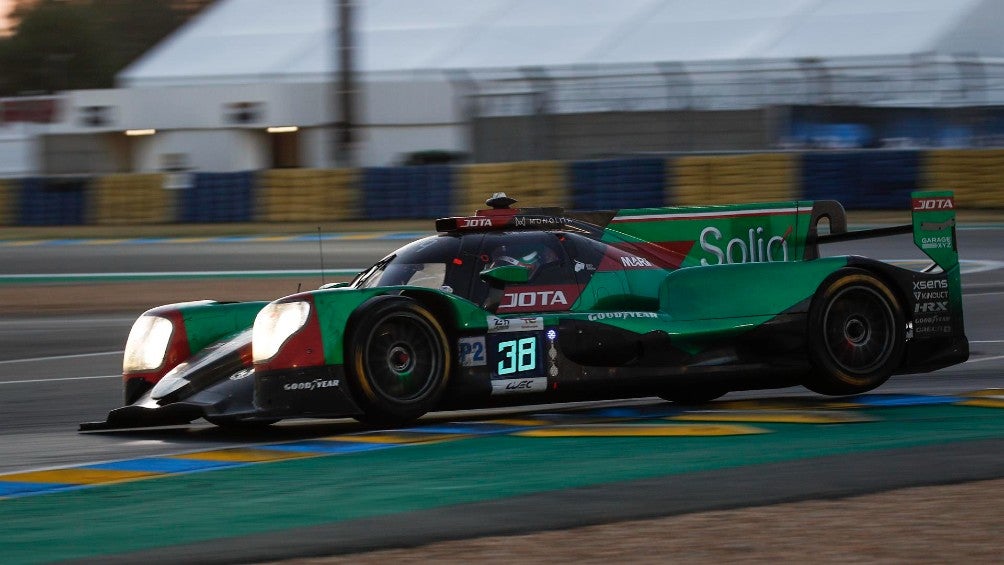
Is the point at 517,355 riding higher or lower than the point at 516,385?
higher

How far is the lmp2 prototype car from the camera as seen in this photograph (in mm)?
7293

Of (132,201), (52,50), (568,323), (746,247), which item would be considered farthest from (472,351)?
(52,50)

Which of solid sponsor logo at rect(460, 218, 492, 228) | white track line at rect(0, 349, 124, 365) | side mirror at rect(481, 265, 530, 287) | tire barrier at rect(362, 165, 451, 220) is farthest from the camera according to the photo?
tire barrier at rect(362, 165, 451, 220)

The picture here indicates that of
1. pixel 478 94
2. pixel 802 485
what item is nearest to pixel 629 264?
pixel 802 485

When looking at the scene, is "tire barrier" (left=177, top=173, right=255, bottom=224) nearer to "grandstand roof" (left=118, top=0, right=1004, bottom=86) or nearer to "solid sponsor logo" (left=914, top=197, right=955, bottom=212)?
"grandstand roof" (left=118, top=0, right=1004, bottom=86)

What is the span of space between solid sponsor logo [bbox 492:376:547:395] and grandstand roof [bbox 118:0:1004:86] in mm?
19922

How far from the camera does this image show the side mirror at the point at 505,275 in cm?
768

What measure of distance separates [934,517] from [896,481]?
2.14 ft

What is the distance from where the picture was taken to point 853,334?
8461 mm

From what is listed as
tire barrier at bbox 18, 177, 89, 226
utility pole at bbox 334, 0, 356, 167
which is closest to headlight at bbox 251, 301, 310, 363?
utility pole at bbox 334, 0, 356, 167

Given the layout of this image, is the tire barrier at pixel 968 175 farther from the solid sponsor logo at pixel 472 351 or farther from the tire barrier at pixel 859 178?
the solid sponsor logo at pixel 472 351

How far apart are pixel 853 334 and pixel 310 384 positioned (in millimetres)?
3191

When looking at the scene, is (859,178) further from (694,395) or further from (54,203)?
(694,395)

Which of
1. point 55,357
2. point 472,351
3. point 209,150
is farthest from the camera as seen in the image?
point 209,150
